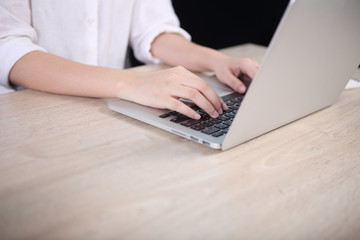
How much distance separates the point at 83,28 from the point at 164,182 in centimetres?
74

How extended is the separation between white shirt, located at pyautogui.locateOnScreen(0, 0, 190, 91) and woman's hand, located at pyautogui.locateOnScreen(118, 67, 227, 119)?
30 cm

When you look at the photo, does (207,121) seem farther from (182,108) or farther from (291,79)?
(291,79)

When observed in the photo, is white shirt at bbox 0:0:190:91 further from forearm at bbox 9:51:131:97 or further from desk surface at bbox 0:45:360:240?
desk surface at bbox 0:45:360:240

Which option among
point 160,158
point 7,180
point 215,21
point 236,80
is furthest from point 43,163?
point 215,21

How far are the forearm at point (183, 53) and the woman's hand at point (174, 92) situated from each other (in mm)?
263

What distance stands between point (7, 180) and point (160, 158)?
21 cm

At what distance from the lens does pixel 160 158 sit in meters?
0.55

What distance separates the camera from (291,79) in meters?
0.58

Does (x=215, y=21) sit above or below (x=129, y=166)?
below

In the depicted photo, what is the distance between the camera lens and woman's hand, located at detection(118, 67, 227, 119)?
2.17 ft

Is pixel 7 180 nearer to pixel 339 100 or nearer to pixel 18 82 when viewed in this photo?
pixel 18 82

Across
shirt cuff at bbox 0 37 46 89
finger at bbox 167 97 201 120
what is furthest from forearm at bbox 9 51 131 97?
finger at bbox 167 97 201 120

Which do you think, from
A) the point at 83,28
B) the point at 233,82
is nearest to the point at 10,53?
the point at 83,28

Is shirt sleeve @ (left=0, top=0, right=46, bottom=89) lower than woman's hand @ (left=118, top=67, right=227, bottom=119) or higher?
lower
